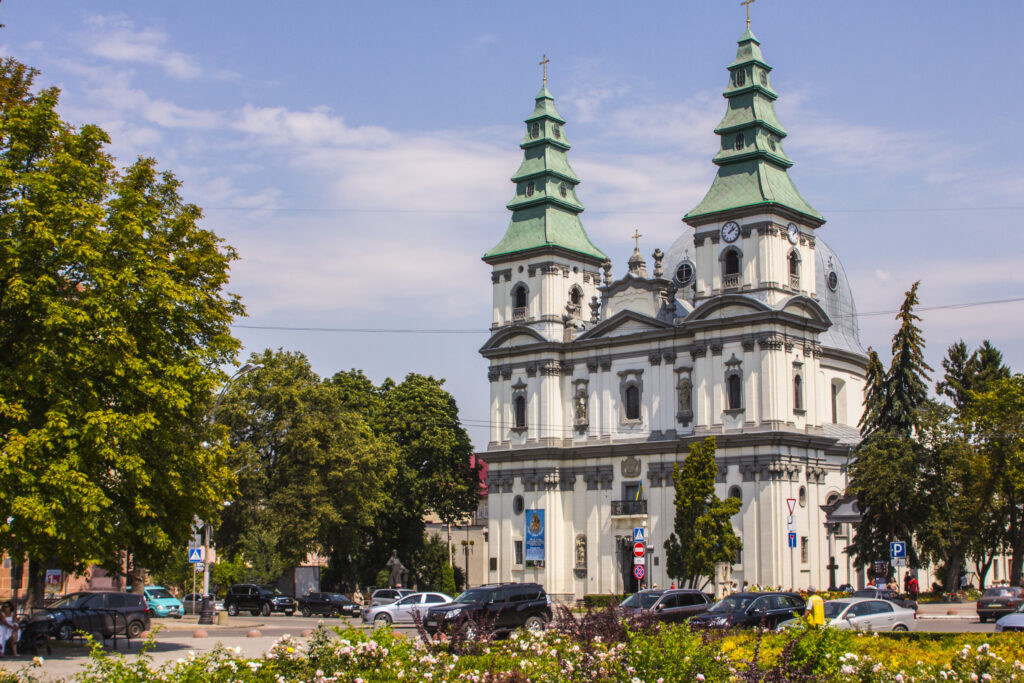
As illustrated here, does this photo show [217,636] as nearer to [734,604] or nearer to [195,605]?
[734,604]

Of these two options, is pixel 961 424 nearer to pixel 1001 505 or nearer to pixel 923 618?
pixel 1001 505

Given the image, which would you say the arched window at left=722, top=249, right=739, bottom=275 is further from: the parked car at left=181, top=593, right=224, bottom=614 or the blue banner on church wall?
the parked car at left=181, top=593, right=224, bottom=614

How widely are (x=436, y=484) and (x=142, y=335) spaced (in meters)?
46.6

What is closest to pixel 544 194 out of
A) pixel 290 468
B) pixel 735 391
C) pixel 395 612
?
pixel 735 391

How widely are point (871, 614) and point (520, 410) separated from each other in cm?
4059

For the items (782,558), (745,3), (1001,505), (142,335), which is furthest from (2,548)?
(745,3)

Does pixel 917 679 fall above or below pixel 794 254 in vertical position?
below

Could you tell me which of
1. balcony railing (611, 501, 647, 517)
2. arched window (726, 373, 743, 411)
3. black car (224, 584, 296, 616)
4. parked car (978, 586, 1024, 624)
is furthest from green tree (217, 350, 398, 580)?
parked car (978, 586, 1024, 624)

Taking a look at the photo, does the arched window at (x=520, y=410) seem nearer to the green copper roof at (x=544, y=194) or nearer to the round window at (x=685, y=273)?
the green copper roof at (x=544, y=194)

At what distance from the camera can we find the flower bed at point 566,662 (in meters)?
13.3

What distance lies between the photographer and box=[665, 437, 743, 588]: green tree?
52688mm

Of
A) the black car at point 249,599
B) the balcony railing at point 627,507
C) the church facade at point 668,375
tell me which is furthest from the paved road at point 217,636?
the balcony railing at point 627,507

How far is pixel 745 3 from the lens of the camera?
2511 inches

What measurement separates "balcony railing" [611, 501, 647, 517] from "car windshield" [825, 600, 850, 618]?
1303 inches
